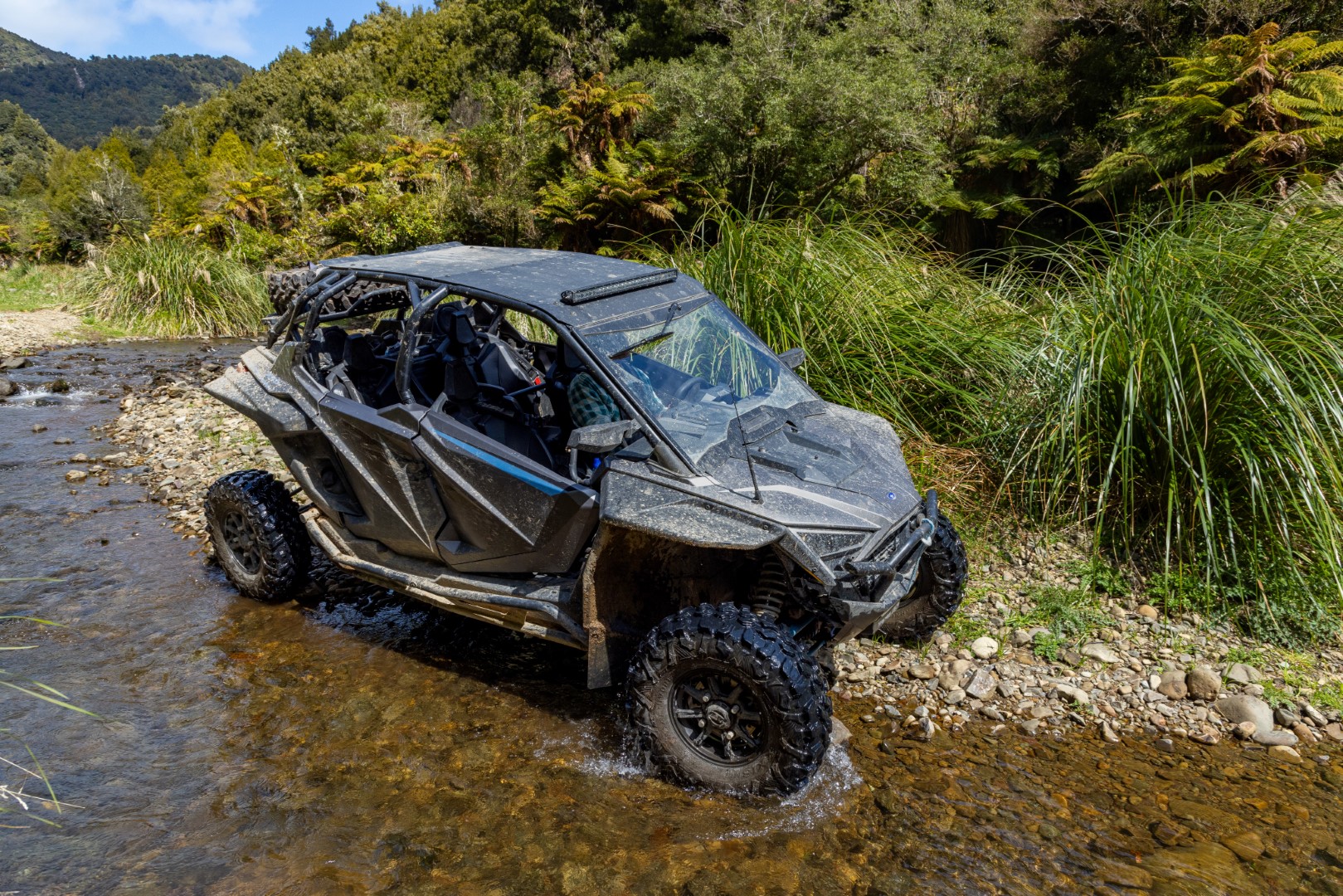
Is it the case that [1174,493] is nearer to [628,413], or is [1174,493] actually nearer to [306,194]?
[628,413]

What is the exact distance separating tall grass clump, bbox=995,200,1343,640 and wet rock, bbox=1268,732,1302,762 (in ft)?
2.41

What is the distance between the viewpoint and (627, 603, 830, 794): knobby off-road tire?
10.7 feet

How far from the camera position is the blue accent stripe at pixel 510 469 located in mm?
3707

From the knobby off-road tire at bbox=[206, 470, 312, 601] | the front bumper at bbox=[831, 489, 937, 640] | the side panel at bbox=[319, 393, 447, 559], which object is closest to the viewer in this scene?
the front bumper at bbox=[831, 489, 937, 640]

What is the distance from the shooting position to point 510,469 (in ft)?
12.5

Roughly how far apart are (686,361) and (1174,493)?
2.74m

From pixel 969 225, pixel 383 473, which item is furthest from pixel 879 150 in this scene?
pixel 383 473

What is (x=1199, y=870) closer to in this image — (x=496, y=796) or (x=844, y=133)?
(x=496, y=796)

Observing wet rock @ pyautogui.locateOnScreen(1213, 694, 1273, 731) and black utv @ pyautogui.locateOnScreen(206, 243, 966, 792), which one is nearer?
black utv @ pyautogui.locateOnScreen(206, 243, 966, 792)

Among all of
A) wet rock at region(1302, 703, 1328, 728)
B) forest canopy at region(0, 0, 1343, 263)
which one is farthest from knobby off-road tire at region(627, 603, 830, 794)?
forest canopy at region(0, 0, 1343, 263)

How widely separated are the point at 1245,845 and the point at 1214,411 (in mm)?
2262

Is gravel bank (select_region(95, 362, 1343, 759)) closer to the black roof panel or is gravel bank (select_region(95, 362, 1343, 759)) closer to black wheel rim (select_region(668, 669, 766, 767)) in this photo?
black wheel rim (select_region(668, 669, 766, 767))

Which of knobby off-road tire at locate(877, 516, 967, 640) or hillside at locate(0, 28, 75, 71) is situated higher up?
hillside at locate(0, 28, 75, 71)

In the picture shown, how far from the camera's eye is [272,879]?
316 cm
